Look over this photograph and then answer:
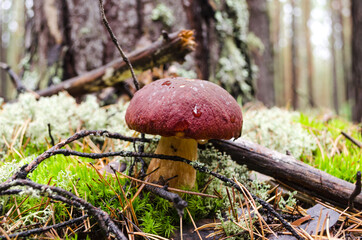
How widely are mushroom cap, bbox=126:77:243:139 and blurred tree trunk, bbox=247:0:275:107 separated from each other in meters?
4.74

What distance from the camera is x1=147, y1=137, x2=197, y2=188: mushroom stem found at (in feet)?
4.76

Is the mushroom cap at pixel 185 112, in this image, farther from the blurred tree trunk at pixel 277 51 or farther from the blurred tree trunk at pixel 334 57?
the blurred tree trunk at pixel 334 57

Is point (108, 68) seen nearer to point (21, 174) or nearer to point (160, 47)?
point (160, 47)

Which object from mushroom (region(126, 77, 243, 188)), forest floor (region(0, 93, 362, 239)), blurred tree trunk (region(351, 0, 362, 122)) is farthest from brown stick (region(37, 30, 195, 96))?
blurred tree trunk (region(351, 0, 362, 122))

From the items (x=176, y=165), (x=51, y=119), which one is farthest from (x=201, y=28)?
(x=176, y=165)

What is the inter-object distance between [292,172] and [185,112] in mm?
805

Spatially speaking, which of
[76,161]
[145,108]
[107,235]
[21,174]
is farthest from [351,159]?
[21,174]

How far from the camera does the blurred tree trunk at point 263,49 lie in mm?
5930

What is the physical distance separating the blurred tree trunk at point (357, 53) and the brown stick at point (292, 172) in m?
4.01

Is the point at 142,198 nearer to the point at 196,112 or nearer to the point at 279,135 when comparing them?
the point at 196,112

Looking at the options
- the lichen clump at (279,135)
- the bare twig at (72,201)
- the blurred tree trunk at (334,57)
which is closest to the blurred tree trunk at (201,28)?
the lichen clump at (279,135)

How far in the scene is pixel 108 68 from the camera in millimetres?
2578

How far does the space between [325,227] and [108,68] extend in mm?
2299

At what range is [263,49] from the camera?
20.1 feet
